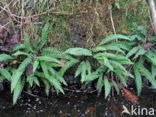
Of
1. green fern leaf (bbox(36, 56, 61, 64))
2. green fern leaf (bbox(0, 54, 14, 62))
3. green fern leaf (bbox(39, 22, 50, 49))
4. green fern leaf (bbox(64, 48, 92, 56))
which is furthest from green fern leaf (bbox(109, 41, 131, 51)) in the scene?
green fern leaf (bbox(0, 54, 14, 62))

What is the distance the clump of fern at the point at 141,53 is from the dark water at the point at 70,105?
1.32ft

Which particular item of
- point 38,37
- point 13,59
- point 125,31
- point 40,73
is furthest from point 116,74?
point 13,59

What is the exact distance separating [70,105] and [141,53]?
6.09 feet

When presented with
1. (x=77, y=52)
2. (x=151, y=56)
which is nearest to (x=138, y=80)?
(x=151, y=56)

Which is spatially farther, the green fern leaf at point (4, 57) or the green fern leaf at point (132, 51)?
the green fern leaf at point (132, 51)

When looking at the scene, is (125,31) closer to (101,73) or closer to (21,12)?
(101,73)

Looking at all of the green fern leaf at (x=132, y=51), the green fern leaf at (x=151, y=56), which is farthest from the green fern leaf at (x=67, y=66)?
the green fern leaf at (x=151, y=56)

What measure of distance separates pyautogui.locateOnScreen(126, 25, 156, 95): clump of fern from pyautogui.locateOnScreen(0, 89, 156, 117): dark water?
15.9 inches

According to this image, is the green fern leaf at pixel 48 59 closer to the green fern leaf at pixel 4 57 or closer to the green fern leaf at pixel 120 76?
the green fern leaf at pixel 4 57

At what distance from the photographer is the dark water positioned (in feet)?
12.2

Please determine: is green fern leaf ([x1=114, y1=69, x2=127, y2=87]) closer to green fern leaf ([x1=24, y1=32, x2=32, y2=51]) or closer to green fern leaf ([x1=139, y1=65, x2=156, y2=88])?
green fern leaf ([x1=139, y1=65, x2=156, y2=88])

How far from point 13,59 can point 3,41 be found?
1.45 feet

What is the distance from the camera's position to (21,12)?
4230mm

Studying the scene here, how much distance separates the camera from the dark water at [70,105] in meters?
3.71
